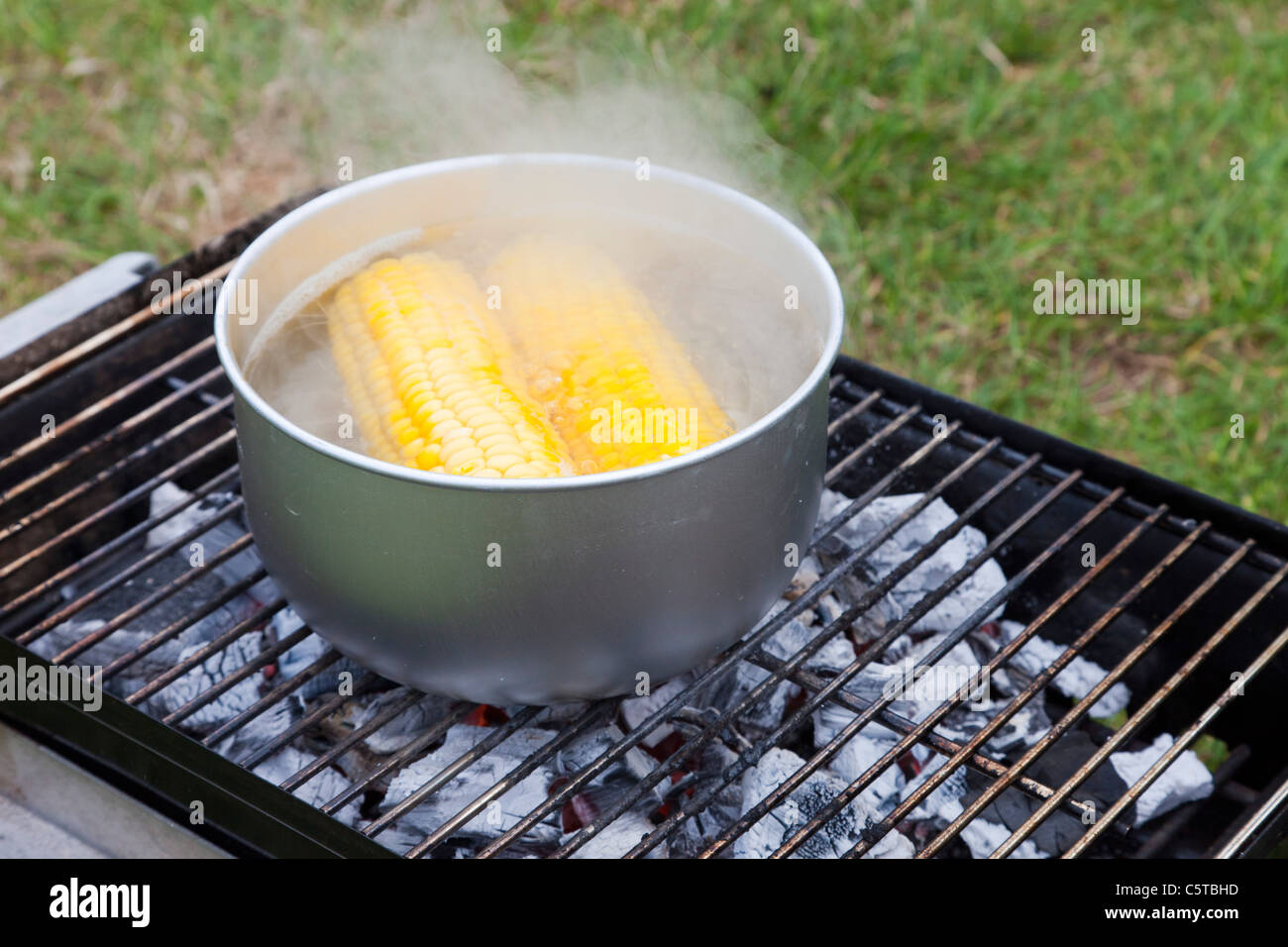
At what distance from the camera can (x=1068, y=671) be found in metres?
2.09


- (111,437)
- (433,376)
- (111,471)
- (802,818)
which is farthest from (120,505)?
(802,818)

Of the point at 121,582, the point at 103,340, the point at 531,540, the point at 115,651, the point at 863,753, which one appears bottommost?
the point at 115,651

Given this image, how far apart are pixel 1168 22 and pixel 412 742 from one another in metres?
3.57

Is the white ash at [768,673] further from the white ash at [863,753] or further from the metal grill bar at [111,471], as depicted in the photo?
the metal grill bar at [111,471]

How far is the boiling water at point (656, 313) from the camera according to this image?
161cm

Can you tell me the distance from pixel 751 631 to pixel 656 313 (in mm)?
428

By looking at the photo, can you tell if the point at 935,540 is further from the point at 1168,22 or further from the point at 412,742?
the point at 1168,22

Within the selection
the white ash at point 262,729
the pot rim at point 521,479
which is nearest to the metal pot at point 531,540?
the pot rim at point 521,479

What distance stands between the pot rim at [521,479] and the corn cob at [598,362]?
0.09 m

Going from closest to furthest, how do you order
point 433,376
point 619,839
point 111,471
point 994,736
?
1. point 433,376
2. point 619,839
3. point 994,736
4. point 111,471

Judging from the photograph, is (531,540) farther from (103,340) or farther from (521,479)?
(103,340)

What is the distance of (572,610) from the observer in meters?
1.37
